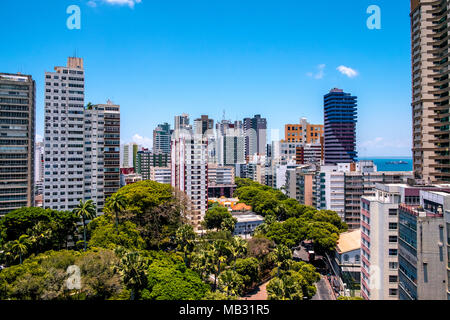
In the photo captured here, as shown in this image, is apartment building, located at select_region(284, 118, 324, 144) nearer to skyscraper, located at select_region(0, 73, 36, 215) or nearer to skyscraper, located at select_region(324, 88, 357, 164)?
skyscraper, located at select_region(324, 88, 357, 164)

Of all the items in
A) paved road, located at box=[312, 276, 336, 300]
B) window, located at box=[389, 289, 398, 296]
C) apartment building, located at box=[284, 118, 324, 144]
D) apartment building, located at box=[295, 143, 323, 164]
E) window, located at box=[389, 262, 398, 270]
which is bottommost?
paved road, located at box=[312, 276, 336, 300]

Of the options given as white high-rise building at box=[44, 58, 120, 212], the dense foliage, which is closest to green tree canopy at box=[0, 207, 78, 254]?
the dense foliage

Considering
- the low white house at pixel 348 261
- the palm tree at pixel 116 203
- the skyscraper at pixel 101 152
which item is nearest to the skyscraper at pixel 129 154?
the skyscraper at pixel 101 152

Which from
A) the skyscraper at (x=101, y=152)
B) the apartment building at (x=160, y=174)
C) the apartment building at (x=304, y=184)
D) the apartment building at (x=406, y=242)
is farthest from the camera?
the apartment building at (x=160, y=174)

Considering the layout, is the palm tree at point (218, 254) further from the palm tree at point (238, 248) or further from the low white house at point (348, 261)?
the low white house at point (348, 261)

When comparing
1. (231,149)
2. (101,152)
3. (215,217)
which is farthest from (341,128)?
A: (101,152)

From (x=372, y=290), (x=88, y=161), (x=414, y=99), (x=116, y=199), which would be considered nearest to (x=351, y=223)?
(x=414, y=99)
